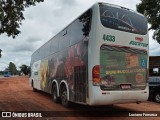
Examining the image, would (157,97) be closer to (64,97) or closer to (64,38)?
(64,97)

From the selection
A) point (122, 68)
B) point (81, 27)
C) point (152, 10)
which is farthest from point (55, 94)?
point (152, 10)

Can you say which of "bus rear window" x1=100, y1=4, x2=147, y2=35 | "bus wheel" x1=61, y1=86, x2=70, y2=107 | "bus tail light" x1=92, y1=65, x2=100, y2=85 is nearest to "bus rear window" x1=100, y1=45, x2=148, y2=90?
"bus tail light" x1=92, y1=65, x2=100, y2=85

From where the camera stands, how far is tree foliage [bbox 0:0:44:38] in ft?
41.6

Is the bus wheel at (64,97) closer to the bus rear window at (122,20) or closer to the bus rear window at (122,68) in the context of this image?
the bus rear window at (122,68)

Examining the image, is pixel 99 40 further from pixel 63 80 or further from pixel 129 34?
pixel 63 80

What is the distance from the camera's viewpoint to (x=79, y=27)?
37.1ft

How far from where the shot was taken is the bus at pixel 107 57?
9.86m

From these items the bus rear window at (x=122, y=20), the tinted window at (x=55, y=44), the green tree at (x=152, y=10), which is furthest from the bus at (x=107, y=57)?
the green tree at (x=152, y=10)

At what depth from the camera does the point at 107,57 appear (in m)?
10.1

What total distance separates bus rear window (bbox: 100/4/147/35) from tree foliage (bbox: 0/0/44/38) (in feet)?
13.3

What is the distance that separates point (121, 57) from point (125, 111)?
2744mm

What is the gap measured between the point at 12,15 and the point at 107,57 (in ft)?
17.7

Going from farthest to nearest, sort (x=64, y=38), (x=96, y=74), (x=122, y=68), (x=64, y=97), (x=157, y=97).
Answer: (x=157, y=97), (x=64, y=38), (x=64, y=97), (x=122, y=68), (x=96, y=74)

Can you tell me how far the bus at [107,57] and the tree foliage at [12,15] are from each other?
105 inches
